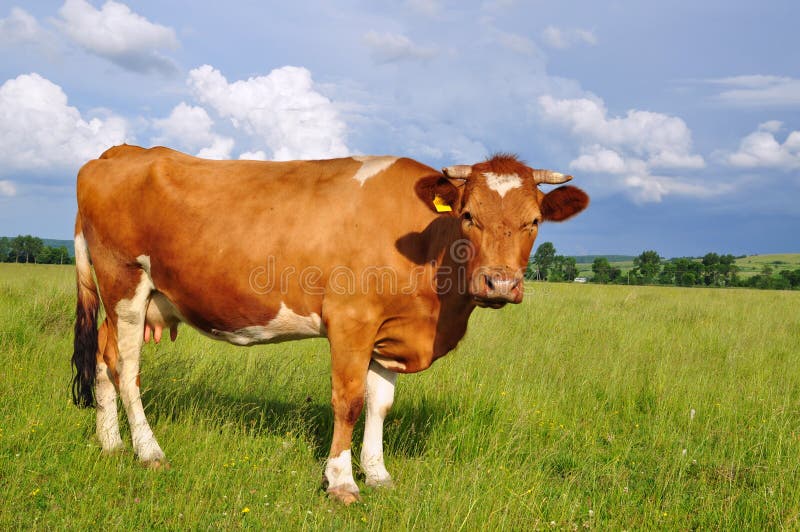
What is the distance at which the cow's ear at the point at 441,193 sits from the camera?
473 cm

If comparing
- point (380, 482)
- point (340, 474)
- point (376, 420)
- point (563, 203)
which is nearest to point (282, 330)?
point (376, 420)

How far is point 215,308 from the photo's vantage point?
5344 mm

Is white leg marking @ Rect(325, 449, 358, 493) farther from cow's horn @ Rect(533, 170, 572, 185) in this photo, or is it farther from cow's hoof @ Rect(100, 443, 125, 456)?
cow's horn @ Rect(533, 170, 572, 185)

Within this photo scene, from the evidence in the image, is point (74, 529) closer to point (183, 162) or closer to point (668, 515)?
point (183, 162)

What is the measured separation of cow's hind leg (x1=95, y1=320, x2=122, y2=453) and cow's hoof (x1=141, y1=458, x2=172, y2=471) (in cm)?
58

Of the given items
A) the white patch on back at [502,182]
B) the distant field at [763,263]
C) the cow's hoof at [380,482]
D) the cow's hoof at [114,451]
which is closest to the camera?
the white patch on back at [502,182]

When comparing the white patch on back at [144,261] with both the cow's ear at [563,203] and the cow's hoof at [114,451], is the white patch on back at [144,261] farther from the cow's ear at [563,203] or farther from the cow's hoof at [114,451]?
the cow's ear at [563,203]

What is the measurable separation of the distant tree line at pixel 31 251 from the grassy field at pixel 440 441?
67.0 meters

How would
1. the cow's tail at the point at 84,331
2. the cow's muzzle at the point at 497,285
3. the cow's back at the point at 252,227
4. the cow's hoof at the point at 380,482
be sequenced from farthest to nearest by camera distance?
the cow's tail at the point at 84,331 → the cow's hoof at the point at 380,482 → the cow's back at the point at 252,227 → the cow's muzzle at the point at 497,285

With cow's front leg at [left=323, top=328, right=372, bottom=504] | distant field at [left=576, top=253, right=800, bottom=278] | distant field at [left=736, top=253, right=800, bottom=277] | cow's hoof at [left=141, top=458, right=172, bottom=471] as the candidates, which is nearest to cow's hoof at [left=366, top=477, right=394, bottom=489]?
cow's front leg at [left=323, top=328, right=372, bottom=504]

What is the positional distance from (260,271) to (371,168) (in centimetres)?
135

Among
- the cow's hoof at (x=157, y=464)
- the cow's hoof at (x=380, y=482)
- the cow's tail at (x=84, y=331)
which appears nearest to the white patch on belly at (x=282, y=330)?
the cow's hoof at (x=157, y=464)

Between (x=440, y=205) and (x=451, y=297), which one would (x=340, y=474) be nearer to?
(x=451, y=297)

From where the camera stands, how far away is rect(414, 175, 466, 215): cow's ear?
473 cm
